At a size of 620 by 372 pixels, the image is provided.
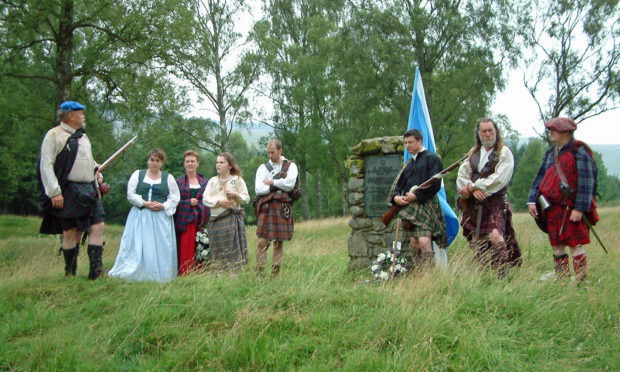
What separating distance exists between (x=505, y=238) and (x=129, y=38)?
10.3 m

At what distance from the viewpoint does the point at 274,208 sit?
5.68 metres

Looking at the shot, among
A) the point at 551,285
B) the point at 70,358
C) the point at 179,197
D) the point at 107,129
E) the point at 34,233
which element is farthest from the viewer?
the point at 34,233

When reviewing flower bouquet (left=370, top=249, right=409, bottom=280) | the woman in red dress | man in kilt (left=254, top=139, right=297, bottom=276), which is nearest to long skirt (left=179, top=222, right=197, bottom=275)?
the woman in red dress

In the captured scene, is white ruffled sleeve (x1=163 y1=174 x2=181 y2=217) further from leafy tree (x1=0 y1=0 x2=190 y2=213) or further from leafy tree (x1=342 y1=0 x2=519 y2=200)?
leafy tree (x1=342 y1=0 x2=519 y2=200)

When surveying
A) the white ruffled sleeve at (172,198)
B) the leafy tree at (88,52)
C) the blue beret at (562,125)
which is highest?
the leafy tree at (88,52)

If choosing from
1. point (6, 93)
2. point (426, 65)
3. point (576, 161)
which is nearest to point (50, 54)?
point (6, 93)

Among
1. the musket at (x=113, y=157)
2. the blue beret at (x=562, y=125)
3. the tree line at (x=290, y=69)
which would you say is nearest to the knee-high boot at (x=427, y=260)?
the blue beret at (x=562, y=125)

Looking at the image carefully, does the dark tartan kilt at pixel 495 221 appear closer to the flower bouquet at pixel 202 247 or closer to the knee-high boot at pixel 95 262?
the flower bouquet at pixel 202 247

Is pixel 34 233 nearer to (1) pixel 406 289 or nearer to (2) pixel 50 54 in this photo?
(2) pixel 50 54

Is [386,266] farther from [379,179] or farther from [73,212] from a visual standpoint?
[73,212]

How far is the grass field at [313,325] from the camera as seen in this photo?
3078 millimetres

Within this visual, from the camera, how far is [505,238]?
5117 mm

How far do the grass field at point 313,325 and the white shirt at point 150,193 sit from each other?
1249mm

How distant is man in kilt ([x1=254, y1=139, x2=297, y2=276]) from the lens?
562 cm
